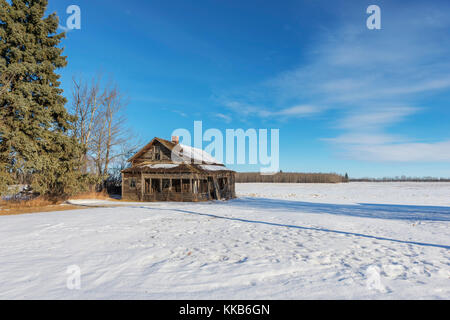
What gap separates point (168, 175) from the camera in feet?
78.9

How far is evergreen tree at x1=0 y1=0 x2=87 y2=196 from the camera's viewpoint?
16219 mm

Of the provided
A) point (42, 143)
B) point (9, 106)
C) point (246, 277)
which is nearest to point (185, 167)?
point (42, 143)

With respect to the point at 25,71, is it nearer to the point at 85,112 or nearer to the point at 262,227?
the point at 85,112

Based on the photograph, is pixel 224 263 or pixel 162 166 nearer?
pixel 224 263

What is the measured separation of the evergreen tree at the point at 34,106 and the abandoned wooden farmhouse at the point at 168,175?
579 centimetres

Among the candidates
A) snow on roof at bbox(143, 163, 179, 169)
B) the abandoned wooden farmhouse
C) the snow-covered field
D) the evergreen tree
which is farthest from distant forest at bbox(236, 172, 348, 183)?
the snow-covered field

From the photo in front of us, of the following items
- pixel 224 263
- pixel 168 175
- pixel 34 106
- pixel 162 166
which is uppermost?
pixel 34 106

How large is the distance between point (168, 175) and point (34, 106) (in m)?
11.6

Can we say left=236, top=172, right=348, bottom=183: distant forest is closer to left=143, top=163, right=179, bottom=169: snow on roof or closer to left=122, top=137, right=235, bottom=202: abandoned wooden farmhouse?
left=122, top=137, right=235, bottom=202: abandoned wooden farmhouse

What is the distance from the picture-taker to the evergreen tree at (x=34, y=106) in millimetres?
16219

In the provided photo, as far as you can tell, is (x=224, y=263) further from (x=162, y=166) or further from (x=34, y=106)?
(x=162, y=166)

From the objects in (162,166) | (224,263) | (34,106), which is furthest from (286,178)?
(224,263)

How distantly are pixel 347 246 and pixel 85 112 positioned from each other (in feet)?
97.0

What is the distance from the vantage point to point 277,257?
608cm
